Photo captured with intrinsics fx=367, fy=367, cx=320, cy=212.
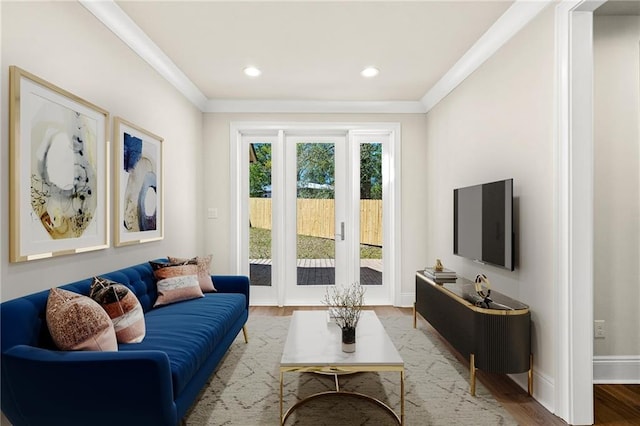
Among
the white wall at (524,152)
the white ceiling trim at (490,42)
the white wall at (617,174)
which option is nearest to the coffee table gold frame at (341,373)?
the white wall at (524,152)

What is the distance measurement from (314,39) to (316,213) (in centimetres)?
236

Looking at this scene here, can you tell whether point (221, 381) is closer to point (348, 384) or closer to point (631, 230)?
point (348, 384)

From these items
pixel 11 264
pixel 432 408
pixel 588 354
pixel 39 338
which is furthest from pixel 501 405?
pixel 11 264

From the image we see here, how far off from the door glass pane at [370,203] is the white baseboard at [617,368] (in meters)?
2.68

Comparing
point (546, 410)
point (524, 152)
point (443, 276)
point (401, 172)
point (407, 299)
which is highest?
point (401, 172)

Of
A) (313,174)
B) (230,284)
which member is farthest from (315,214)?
(230,284)

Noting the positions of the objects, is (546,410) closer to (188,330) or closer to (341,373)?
(341,373)

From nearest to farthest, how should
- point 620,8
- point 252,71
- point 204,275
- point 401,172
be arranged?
point 620,8, point 204,275, point 252,71, point 401,172

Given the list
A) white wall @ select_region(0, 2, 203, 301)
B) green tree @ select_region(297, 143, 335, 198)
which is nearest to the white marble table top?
white wall @ select_region(0, 2, 203, 301)

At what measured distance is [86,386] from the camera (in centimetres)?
154

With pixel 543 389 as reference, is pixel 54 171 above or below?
above

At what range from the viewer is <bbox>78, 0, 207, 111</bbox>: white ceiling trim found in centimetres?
244

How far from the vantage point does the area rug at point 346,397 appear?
7.03 feet

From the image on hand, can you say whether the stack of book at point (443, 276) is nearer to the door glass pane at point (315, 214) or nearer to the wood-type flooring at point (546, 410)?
the wood-type flooring at point (546, 410)
